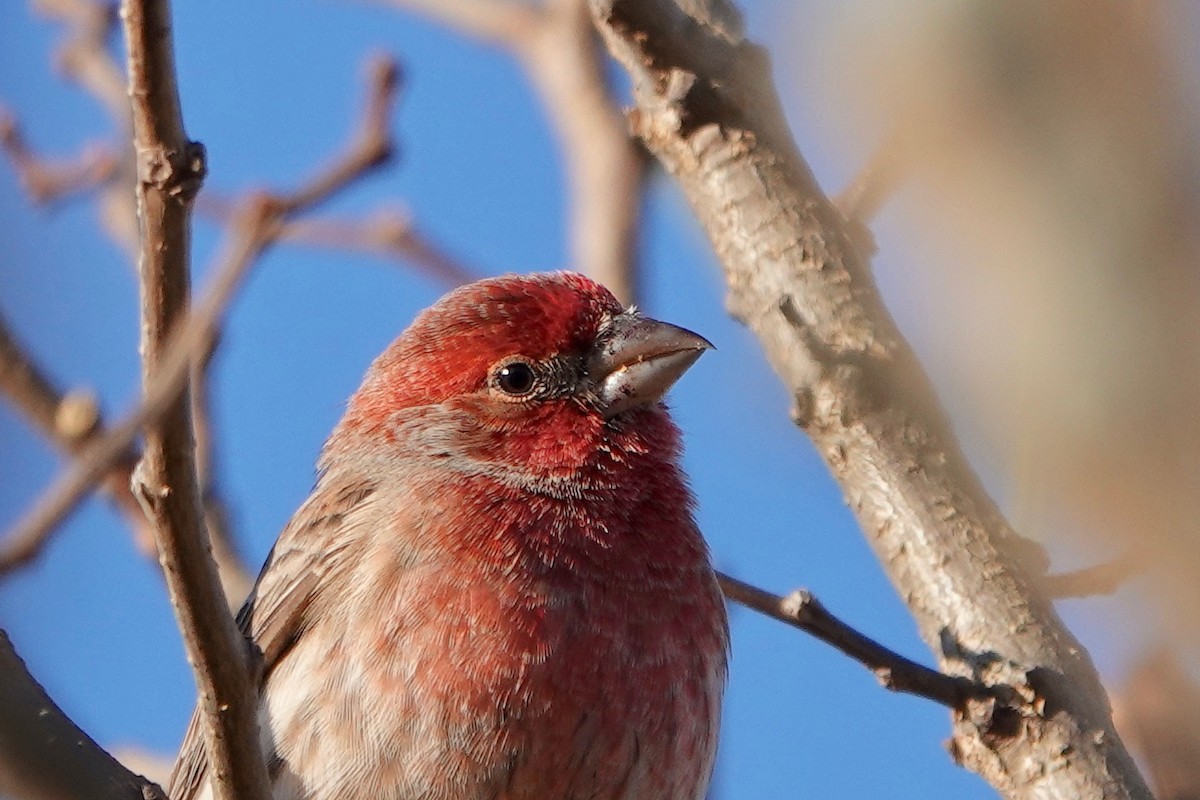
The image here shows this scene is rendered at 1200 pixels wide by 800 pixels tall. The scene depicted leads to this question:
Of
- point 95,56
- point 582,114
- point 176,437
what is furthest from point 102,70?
point 176,437

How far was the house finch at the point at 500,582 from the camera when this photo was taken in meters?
5.35

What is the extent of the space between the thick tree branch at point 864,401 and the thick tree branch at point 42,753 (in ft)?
7.95

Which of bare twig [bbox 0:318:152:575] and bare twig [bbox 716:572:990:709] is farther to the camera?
bare twig [bbox 716:572:990:709]

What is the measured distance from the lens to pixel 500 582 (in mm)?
5641

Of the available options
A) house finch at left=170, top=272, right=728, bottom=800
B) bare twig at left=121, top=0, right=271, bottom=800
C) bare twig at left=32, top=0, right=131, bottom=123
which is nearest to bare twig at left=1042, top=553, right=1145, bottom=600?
house finch at left=170, top=272, right=728, bottom=800

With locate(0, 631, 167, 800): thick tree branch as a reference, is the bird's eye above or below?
above

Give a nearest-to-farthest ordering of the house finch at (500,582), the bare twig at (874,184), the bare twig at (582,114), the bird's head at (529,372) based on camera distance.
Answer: the house finch at (500,582), the bare twig at (874,184), the bird's head at (529,372), the bare twig at (582,114)

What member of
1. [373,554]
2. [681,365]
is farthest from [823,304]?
[373,554]

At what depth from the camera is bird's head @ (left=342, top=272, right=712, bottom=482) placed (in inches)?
253

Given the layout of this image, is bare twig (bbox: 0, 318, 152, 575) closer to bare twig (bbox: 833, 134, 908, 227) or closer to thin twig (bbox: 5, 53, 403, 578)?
thin twig (bbox: 5, 53, 403, 578)

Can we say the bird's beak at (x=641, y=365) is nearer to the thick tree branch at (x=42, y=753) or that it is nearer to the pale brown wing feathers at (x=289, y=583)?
the pale brown wing feathers at (x=289, y=583)

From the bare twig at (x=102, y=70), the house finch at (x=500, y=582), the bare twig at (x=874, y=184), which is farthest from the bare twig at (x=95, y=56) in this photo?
the bare twig at (x=874, y=184)

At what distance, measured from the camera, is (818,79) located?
634 centimetres

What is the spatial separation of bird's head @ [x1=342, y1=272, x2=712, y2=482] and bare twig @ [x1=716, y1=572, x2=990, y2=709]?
67.0 inches
